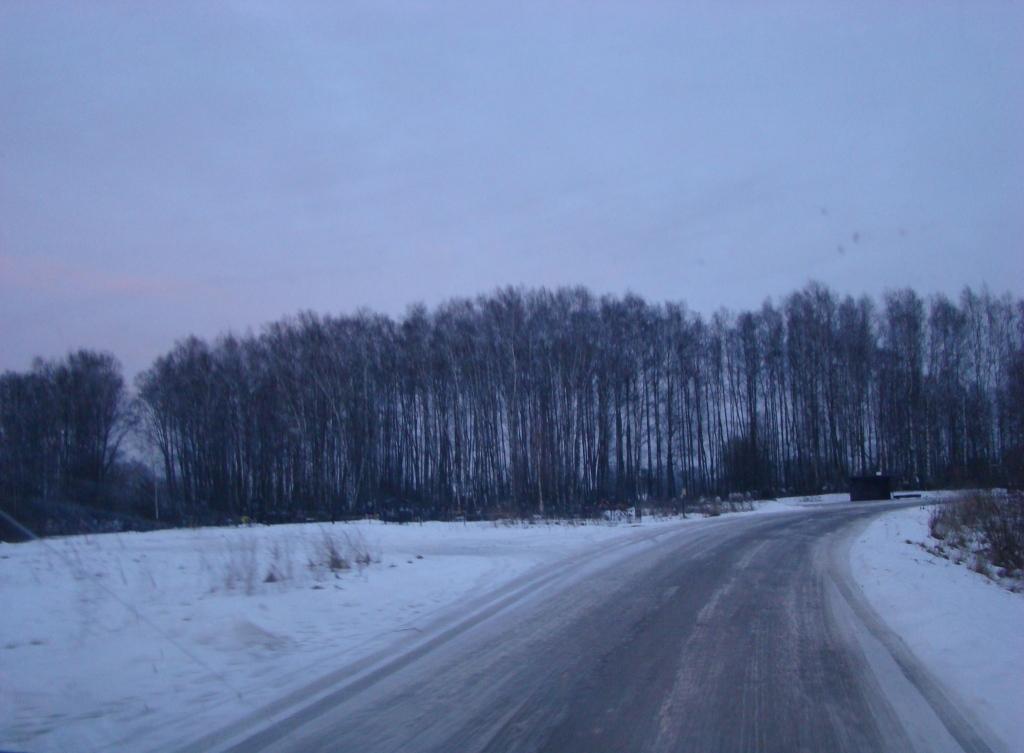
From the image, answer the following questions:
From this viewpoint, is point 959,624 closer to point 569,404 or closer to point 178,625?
point 178,625

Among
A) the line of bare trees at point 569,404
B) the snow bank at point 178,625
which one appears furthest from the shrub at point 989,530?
the line of bare trees at point 569,404

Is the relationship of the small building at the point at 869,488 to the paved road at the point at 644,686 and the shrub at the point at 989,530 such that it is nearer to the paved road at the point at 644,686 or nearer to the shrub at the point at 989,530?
the shrub at the point at 989,530

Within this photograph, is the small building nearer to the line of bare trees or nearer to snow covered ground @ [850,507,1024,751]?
the line of bare trees

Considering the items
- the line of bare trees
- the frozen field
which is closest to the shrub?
the frozen field

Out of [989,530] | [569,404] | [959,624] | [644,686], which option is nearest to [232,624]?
[644,686]

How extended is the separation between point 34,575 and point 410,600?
612cm

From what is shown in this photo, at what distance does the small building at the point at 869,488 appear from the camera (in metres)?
53.9

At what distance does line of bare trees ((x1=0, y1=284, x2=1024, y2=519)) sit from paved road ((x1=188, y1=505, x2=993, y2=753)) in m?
→ 38.5

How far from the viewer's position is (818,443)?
73.0 m

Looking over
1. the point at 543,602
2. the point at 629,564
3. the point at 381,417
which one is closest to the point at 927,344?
the point at 381,417

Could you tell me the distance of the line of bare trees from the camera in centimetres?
5869

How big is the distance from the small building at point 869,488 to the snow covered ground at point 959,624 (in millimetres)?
37616

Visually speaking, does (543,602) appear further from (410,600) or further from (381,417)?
(381,417)

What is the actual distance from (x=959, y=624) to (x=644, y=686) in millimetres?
4977
